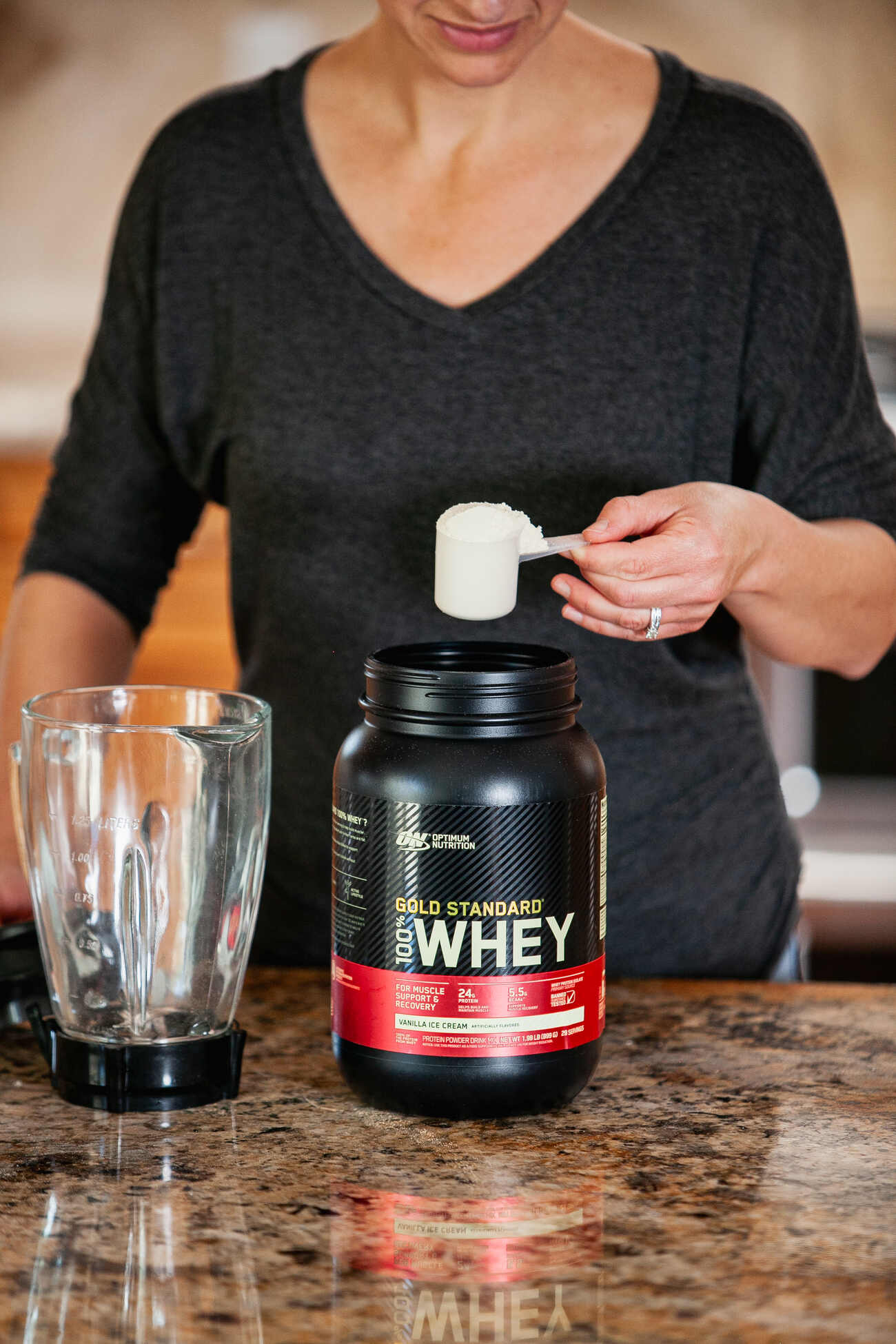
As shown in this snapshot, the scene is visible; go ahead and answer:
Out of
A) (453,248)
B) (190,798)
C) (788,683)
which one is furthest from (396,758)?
(788,683)

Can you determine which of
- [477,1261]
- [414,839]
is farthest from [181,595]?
[477,1261]

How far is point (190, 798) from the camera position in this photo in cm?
85

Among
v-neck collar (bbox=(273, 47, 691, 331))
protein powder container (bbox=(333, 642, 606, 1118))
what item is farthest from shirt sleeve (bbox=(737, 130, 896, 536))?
protein powder container (bbox=(333, 642, 606, 1118))

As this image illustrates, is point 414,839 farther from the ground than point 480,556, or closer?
closer

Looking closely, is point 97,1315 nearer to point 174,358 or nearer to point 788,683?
point 174,358

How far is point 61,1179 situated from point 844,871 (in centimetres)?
223

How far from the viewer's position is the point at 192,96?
3027mm

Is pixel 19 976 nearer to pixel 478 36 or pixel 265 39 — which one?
pixel 478 36

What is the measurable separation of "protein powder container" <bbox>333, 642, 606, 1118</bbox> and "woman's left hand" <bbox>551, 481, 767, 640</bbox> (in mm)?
68

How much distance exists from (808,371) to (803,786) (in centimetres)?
174

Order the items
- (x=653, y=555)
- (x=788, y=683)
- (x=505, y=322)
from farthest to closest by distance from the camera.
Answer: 1. (x=788, y=683)
2. (x=505, y=322)
3. (x=653, y=555)

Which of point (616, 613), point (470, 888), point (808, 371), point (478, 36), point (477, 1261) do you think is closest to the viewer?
point (477, 1261)

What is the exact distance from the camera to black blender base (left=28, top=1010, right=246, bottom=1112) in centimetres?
83

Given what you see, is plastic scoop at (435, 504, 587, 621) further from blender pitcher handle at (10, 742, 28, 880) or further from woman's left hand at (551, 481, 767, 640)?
blender pitcher handle at (10, 742, 28, 880)
